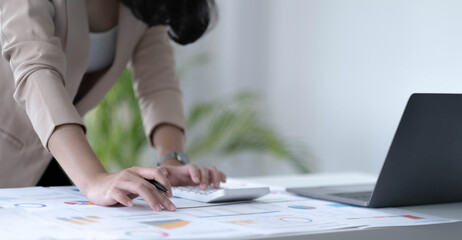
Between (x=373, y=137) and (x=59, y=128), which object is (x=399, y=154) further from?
(x=373, y=137)

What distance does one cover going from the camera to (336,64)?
124 inches

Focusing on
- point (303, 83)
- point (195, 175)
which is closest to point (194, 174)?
point (195, 175)

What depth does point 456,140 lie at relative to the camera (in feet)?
3.56

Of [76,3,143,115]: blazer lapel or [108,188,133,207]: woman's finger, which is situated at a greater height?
[76,3,143,115]: blazer lapel

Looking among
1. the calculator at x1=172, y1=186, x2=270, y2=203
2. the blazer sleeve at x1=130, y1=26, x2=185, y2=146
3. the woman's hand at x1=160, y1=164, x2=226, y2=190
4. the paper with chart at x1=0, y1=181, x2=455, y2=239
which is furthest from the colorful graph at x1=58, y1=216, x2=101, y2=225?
the blazer sleeve at x1=130, y1=26, x2=185, y2=146

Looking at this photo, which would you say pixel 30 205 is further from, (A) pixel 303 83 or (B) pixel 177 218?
(A) pixel 303 83

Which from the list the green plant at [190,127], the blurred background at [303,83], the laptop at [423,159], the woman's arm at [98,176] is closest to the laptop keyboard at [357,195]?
the laptop at [423,159]

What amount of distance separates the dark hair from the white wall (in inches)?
43.7

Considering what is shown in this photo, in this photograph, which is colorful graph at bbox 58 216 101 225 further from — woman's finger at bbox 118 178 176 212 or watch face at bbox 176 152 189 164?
watch face at bbox 176 152 189 164

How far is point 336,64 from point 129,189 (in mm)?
2324

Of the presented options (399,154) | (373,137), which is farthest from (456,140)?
(373,137)

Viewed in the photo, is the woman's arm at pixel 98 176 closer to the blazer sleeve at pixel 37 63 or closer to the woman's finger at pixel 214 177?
the blazer sleeve at pixel 37 63

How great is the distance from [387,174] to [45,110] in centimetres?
59

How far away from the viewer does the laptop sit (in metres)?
1.00
